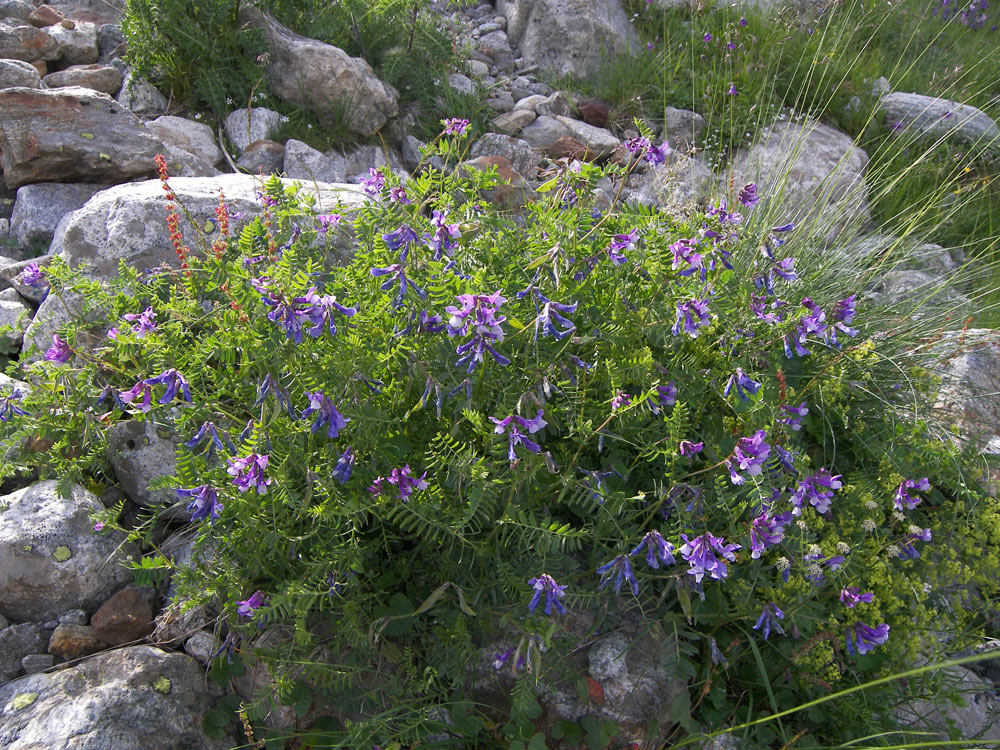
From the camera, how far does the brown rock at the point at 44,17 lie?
5.36m

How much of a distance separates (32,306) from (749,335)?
3181 millimetres

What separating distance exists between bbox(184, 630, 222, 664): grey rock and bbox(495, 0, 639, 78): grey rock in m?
5.21

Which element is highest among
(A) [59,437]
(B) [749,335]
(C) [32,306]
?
(B) [749,335]

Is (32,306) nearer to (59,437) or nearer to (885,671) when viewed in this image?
(59,437)

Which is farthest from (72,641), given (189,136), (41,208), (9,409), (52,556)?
(189,136)

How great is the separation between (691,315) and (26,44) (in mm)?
5006

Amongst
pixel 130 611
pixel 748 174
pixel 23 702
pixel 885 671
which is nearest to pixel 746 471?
pixel 885 671

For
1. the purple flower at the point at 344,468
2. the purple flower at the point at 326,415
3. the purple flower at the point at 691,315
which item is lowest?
the purple flower at the point at 344,468

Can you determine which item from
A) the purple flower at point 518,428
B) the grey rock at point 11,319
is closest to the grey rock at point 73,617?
the grey rock at point 11,319

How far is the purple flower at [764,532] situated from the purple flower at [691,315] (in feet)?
1.78

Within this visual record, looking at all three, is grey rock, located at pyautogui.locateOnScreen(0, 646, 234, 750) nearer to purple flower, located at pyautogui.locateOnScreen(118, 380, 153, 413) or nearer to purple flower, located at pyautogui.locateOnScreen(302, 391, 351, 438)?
purple flower, located at pyautogui.locateOnScreen(118, 380, 153, 413)

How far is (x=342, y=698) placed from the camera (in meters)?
2.25

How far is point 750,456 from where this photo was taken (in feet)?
6.65

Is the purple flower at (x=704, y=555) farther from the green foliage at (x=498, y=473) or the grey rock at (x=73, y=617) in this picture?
the grey rock at (x=73, y=617)
